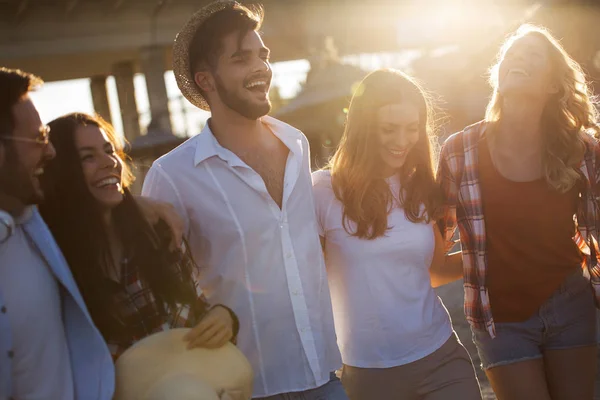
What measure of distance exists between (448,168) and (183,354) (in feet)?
6.31

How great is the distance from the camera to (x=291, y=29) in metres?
21.0

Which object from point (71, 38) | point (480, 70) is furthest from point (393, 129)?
point (71, 38)

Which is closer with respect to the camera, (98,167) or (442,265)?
(98,167)

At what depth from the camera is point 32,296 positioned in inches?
88.4

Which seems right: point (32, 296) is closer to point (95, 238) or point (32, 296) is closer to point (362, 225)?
point (95, 238)

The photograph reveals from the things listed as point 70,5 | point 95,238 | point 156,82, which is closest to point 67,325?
point 95,238

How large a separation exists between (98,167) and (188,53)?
107 centimetres

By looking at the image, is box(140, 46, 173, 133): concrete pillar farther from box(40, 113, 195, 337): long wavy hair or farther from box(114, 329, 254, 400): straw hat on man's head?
box(114, 329, 254, 400): straw hat on man's head

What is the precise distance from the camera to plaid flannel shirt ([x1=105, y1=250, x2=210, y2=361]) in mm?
2592

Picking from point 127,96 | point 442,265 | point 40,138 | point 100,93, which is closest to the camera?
point 40,138

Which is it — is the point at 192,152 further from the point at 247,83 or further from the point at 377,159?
the point at 377,159

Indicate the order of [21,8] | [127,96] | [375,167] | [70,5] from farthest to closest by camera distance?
[127,96] < [70,5] < [21,8] < [375,167]

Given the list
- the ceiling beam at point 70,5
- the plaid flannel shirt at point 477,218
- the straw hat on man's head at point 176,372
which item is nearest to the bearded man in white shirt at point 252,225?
the straw hat on man's head at point 176,372

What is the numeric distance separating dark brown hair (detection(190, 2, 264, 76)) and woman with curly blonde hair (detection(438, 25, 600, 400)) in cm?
124
